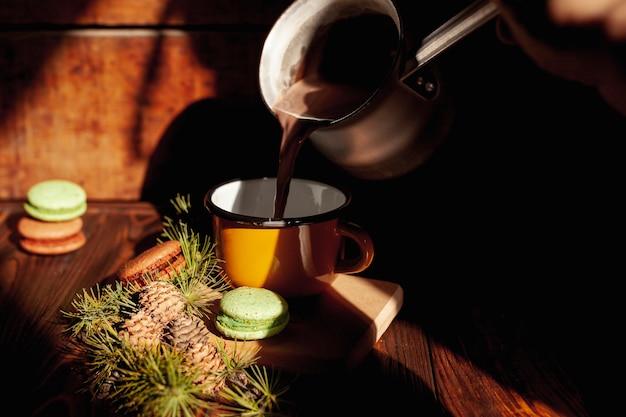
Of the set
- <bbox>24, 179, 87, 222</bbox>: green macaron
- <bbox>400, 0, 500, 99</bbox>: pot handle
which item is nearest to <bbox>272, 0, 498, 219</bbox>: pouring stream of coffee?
<bbox>400, 0, 500, 99</bbox>: pot handle

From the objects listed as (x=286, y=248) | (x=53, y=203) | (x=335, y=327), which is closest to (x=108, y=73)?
(x=53, y=203)

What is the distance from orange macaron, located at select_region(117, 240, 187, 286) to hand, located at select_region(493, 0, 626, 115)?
21.3 inches

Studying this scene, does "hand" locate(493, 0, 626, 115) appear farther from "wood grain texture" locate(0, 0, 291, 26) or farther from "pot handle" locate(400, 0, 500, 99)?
"wood grain texture" locate(0, 0, 291, 26)

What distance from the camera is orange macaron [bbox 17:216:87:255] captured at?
1.01 m

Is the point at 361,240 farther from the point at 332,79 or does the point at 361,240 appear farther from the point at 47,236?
the point at 47,236

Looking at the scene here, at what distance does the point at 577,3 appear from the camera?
0.43 metres

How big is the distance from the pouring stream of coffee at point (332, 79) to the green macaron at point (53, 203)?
14.3 inches

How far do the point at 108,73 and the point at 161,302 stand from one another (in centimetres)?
63

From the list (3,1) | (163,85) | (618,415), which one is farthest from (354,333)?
(3,1)

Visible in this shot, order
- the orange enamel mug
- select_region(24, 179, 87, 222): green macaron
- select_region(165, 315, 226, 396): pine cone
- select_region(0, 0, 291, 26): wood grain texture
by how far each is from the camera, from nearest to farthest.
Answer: select_region(165, 315, 226, 396): pine cone
the orange enamel mug
select_region(24, 179, 87, 222): green macaron
select_region(0, 0, 291, 26): wood grain texture

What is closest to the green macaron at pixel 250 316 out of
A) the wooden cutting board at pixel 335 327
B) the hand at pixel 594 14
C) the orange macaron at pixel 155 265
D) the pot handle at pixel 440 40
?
the wooden cutting board at pixel 335 327

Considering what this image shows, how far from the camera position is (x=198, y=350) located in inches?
26.6

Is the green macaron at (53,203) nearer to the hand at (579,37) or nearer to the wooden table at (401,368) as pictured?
the wooden table at (401,368)

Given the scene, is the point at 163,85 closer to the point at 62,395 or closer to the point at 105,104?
the point at 105,104
